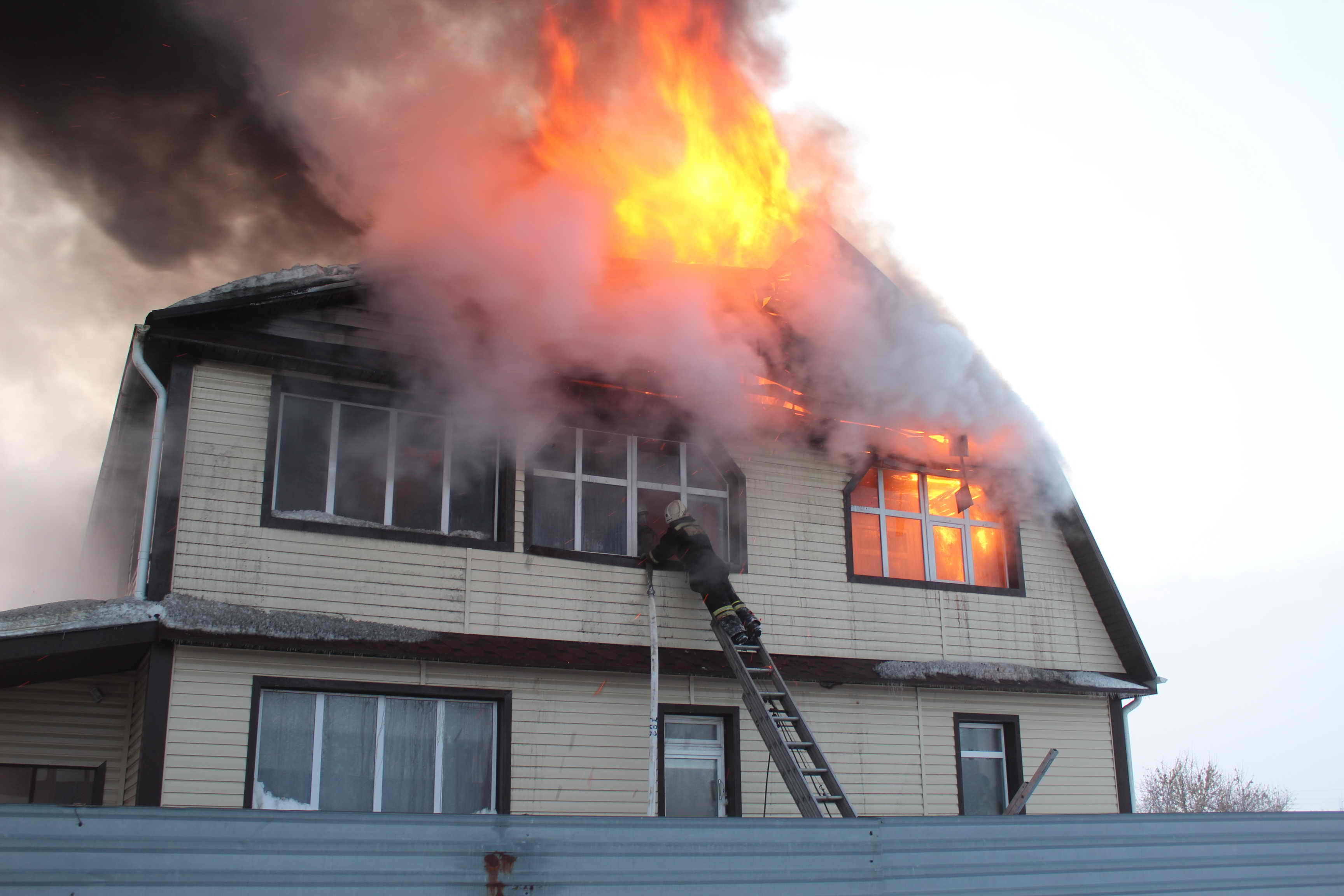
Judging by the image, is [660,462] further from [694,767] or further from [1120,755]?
[1120,755]

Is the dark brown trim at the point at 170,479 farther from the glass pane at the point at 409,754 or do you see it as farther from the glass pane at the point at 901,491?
the glass pane at the point at 901,491

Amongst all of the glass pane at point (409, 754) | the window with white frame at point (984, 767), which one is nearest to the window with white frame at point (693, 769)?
the glass pane at point (409, 754)

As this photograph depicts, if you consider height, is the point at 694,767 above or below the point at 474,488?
below

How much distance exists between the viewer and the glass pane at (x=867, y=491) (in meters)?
12.3

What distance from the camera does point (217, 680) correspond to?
873 cm

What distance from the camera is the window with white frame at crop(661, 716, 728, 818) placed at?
408 inches

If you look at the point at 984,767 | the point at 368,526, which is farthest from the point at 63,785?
the point at 984,767

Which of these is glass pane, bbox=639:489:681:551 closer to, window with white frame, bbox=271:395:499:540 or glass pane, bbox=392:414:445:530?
window with white frame, bbox=271:395:499:540

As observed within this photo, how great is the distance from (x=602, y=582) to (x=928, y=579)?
3.89m

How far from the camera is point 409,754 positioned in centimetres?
937

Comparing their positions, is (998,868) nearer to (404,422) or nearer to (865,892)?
(865,892)

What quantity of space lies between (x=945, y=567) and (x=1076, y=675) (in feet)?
5.92

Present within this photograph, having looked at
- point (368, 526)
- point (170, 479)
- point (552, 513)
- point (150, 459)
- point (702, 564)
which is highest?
point (552, 513)

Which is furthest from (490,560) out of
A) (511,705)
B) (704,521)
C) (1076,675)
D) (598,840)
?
(1076,675)
